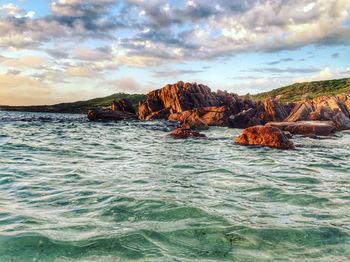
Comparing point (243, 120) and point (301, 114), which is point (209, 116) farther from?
point (301, 114)

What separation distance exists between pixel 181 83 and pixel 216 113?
26.5 m

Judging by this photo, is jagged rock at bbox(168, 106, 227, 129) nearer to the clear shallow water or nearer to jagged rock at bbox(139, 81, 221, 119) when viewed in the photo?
jagged rock at bbox(139, 81, 221, 119)

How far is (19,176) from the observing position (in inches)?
437

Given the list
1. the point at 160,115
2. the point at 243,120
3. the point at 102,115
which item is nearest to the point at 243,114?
the point at 243,120

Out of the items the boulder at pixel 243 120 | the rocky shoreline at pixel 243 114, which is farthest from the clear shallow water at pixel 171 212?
the boulder at pixel 243 120

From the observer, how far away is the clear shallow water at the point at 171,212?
5.52 meters

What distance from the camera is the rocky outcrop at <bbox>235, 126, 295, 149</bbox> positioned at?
68.4ft

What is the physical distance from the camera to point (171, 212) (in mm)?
7391

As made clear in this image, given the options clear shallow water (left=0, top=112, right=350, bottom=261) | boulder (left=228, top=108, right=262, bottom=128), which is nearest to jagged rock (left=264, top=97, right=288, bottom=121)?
boulder (left=228, top=108, right=262, bottom=128)

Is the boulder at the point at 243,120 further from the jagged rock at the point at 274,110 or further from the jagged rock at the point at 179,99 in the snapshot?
the jagged rock at the point at 179,99

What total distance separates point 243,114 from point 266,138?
3178cm

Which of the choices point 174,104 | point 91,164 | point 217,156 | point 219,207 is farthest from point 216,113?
point 219,207

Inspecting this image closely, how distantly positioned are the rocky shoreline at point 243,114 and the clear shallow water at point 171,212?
9.05 meters

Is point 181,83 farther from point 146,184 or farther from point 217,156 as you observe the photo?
point 146,184
